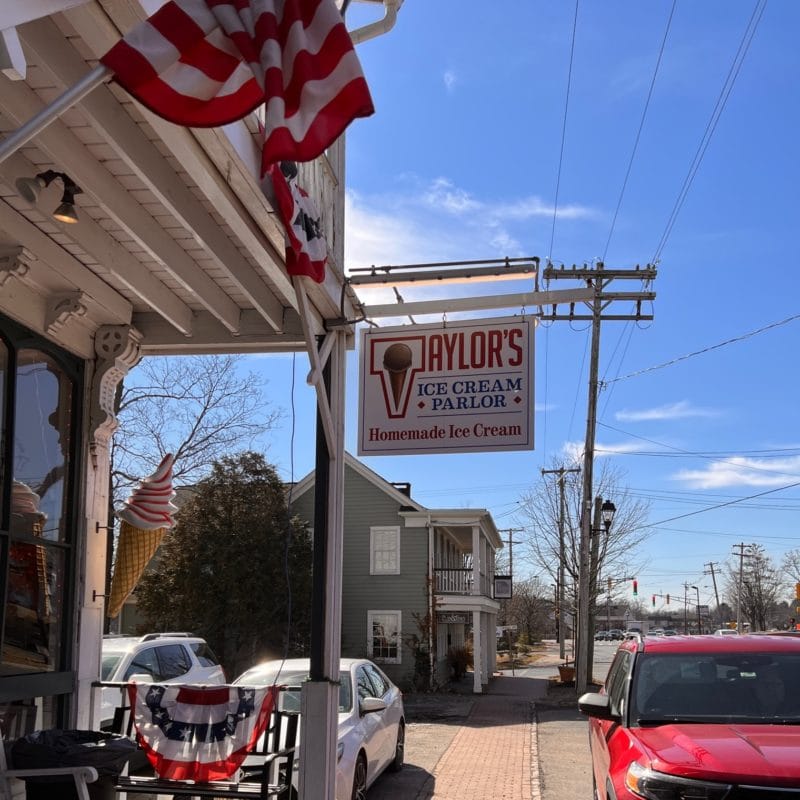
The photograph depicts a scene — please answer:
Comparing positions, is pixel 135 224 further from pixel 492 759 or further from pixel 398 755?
pixel 492 759

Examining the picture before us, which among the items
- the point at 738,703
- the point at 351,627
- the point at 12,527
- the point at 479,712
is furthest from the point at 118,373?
the point at 351,627

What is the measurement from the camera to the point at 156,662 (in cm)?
1198

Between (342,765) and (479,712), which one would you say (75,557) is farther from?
(479,712)


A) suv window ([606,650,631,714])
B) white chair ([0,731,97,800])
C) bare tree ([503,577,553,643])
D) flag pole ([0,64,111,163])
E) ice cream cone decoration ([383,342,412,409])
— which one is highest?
ice cream cone decoration ([383,342,412,409])

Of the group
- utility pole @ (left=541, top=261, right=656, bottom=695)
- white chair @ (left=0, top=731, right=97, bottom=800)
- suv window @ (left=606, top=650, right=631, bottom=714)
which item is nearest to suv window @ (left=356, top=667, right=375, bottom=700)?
suv window @ (left=606, top=650, right=631, bottom=714)

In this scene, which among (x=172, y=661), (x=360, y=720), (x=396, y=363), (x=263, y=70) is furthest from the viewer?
(x=172, y=661)

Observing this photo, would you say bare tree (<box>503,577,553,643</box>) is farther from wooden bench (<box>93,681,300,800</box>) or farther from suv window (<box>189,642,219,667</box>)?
wooden bench (<box>93,681,300,800</box>)

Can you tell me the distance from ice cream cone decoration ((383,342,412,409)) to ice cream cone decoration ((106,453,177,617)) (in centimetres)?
209

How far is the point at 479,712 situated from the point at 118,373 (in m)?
15.8

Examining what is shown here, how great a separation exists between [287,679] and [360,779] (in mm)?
1804

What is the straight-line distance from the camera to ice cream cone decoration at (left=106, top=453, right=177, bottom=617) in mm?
7090

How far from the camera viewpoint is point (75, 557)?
652cm

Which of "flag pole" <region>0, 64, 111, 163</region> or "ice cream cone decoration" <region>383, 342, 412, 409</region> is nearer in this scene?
"flag pole" <region>0, 64, 111, 163</region>

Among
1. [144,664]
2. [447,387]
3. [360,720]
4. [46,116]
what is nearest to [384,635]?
[144,664]
